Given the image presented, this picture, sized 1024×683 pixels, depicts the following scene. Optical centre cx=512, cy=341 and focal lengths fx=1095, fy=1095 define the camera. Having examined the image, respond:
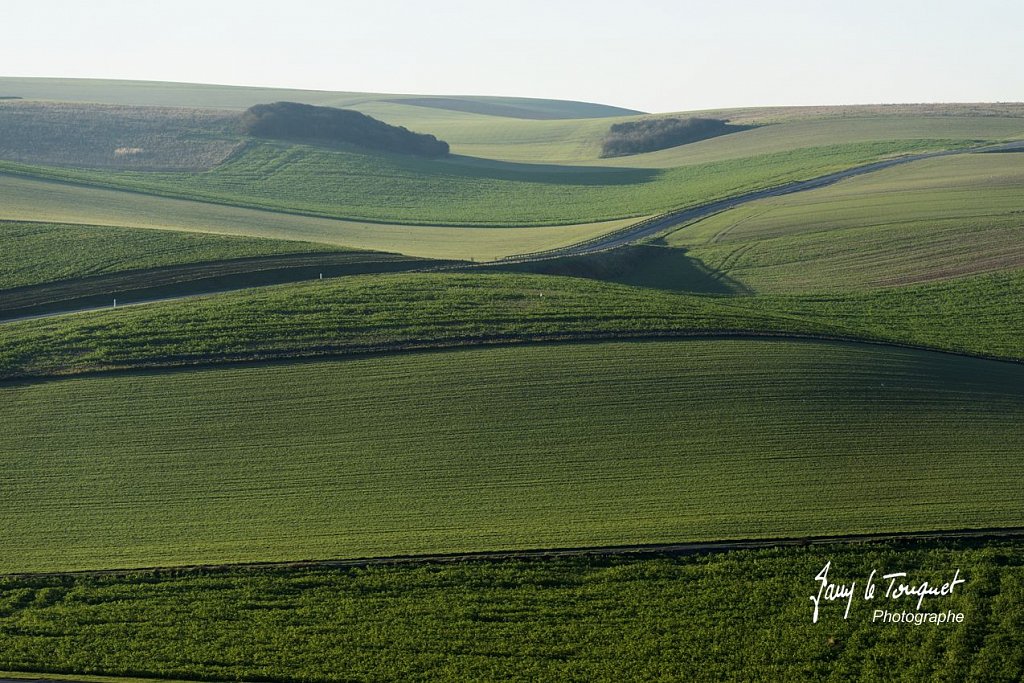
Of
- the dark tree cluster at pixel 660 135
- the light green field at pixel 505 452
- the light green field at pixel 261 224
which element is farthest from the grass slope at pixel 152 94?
the light green field at pixel 505 452

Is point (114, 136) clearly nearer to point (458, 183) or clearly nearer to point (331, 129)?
point (331, 129)

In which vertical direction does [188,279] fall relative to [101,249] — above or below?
below

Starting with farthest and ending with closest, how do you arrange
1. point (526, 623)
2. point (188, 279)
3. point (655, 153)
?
point (655, 153) → point (188, 279) → point (526, 623)

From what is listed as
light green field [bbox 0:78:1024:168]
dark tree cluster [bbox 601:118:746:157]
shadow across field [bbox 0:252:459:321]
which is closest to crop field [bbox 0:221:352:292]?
shadow across field [bbox 0:252:459:321]

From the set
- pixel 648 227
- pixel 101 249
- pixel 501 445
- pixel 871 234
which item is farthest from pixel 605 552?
pixel 648 227

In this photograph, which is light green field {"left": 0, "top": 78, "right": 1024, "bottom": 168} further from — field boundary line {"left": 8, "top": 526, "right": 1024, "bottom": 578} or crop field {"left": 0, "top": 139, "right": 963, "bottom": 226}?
field boundary line {"left": 8, "top": 526, "right": 1024, "bottom": 578}

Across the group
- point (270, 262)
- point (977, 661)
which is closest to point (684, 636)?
point (977, 661)

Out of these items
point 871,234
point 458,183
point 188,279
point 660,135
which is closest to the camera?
point 188,279
